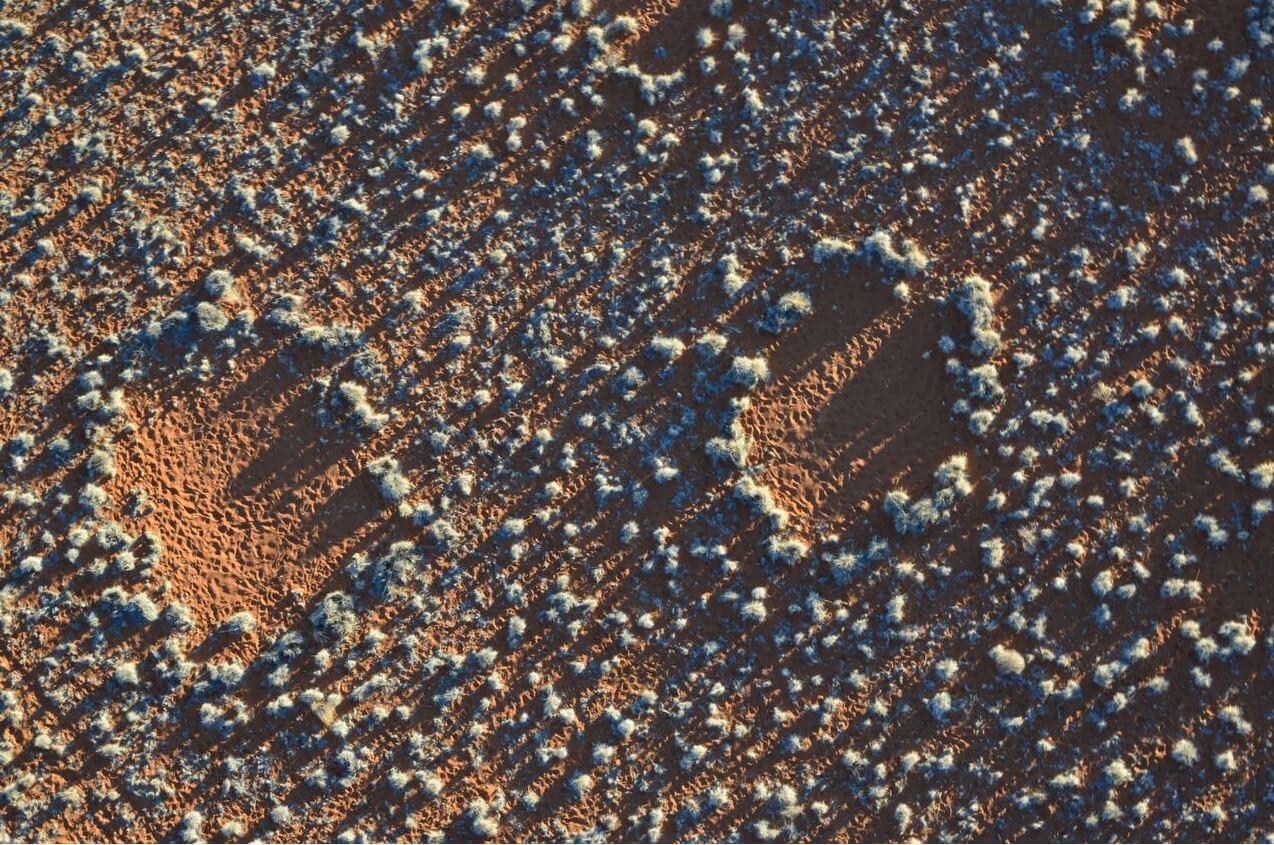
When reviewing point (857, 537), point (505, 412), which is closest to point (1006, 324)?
point (857, 537)

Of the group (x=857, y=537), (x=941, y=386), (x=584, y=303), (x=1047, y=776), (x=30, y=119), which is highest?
(x=30, y=119)

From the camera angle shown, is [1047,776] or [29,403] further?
[29,403]

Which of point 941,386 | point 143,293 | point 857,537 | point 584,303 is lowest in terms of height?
point 857,537

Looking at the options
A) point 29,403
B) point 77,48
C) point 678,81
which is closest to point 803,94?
point 678,81

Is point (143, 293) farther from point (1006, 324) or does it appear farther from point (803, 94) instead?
point (1006, 324)

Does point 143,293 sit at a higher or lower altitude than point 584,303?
higher

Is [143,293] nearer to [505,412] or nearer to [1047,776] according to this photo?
[505,412]
